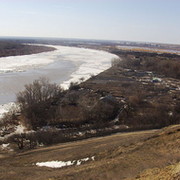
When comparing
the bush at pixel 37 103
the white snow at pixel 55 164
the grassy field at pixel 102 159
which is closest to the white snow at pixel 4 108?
the bush at pixel 37 103

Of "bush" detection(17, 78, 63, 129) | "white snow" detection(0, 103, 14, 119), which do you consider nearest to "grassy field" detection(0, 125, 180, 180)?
"bush" detection(17, 78, 63, 129)

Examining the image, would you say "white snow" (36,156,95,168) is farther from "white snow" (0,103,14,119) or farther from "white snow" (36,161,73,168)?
"white snow" (0,103,14,119)

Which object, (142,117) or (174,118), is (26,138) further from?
(174,118)

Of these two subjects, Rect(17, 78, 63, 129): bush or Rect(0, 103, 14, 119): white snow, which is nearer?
Rect(17, 78, 63, 129): bush

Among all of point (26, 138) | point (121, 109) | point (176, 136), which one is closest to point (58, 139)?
point (26, 138)

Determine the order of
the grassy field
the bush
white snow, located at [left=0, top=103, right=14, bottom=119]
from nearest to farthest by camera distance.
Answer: the grassy field < the bush < white snow, located at [left=0, top=103, right=14, bottom=119]

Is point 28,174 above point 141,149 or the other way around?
the other way around

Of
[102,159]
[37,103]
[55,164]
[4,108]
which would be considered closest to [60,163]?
[55,164]

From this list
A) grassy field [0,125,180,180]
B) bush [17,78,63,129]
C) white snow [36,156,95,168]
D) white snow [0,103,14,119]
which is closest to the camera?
grassy field [0,125,180,180]

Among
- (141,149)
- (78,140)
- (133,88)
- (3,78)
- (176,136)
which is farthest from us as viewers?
(3,78)
